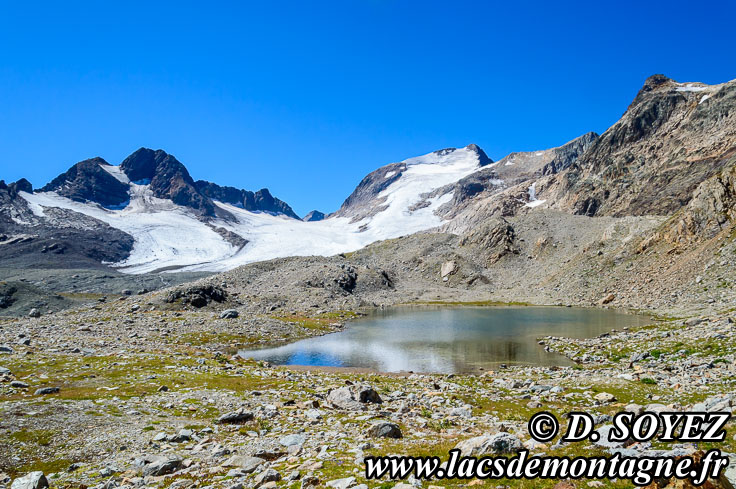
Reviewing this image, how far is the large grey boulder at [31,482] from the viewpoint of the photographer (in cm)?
1222

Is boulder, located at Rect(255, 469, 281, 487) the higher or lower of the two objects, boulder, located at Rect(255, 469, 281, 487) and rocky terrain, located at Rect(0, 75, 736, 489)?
the higher

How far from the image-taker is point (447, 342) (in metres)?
54.4

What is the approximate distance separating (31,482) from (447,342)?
156 ft

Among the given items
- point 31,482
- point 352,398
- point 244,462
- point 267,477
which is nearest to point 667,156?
point 352,398

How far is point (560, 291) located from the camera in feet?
342

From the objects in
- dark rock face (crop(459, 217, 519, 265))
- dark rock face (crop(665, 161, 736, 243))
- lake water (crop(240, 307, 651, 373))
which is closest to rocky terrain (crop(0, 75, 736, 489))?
dark rock face (crop(665, 161, 736, 243))

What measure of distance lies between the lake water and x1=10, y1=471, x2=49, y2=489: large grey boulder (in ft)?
103

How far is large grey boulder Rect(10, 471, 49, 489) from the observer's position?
12219 millimetres

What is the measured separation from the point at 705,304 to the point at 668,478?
64495mm

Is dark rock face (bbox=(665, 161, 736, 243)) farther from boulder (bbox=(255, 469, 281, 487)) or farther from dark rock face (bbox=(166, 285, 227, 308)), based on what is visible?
dark rock face (bbox=(166, 285, 227, 308))

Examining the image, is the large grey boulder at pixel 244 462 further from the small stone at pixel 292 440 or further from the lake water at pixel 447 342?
the lake water at pixel 447 342

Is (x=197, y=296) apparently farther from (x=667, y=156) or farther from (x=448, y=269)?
(x=667, y=156)

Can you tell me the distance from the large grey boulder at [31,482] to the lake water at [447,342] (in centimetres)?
3125

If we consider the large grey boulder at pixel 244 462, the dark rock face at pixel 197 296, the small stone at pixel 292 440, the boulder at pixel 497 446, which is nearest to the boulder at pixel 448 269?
the dark rock face at pixel 197 296
